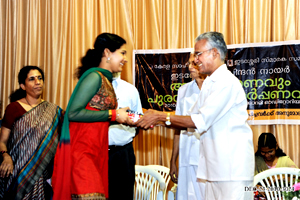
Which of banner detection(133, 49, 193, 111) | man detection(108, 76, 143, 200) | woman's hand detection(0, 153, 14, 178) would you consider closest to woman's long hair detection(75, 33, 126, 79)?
man detection(108, 76, 143, 200)

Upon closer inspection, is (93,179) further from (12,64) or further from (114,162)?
(12,64)

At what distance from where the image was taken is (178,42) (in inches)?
184

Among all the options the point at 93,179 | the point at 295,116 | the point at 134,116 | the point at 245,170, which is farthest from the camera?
the point at 295,116

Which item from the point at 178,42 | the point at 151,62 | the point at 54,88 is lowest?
the point at 54,88

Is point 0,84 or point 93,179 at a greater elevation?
point 0,84

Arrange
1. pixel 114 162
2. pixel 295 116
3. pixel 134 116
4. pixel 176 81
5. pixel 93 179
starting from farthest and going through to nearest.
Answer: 1. pixel 176 81
2. pixel 295 116
3. pixel 114 162
4. pixel 134 116
5. pixel 93 179

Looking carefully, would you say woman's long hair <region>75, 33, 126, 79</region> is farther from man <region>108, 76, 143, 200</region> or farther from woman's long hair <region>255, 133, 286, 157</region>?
woman's long hair <region>255, 133, 286, 157</region>

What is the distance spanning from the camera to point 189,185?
2.91 meters

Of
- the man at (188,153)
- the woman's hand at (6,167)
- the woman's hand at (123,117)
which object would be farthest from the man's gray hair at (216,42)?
the woman's hand at (6,167)

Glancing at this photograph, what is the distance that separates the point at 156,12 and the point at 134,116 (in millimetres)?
2616

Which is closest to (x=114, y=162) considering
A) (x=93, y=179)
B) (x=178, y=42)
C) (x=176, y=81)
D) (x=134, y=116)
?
(x=134, y=116)

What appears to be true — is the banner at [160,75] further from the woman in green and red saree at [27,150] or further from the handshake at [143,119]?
the handshake at [143,119]

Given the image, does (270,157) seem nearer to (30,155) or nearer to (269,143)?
(269,143)

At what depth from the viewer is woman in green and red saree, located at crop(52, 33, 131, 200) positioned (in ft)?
6.66
